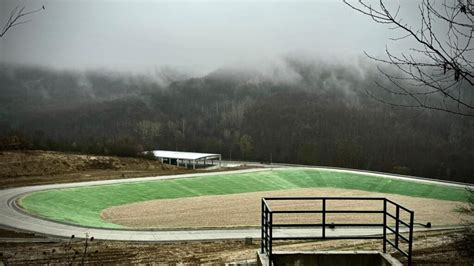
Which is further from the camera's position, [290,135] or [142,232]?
[290,135]

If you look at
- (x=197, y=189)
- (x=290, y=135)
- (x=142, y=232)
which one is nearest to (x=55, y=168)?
(x=197, y=189)

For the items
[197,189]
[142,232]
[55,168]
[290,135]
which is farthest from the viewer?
[290,135]

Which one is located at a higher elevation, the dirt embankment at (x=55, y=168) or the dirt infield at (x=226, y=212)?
the dirt embankment at (x=55, y=168)

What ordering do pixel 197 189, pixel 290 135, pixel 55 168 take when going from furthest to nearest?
pixel 290 135 → pixel 55 168 → pixel 197 189

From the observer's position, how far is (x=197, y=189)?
4538 cm

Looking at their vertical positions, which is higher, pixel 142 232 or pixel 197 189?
pixel 142 232

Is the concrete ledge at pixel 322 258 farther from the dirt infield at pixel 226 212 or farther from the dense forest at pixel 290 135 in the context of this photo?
the dense forest at pixel 290 135

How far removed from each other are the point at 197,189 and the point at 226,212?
13.0 meters

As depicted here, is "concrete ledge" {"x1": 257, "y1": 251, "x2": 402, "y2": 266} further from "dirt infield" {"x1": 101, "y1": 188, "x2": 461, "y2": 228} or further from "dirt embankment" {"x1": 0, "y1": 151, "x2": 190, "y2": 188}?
"dirt embankment" {"x1": 0, "y1": 151, "x2": 190, "y2": 188}

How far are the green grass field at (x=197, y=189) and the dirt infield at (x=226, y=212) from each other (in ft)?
6.74

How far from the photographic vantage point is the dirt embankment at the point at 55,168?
45188 millimetres

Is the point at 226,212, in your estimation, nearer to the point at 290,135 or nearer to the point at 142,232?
the point at 142,232

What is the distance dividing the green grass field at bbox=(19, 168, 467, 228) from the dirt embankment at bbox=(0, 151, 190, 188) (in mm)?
6732


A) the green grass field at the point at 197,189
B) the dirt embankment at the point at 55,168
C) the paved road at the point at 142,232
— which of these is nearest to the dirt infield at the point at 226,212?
the green grass field at the point at 197,189
